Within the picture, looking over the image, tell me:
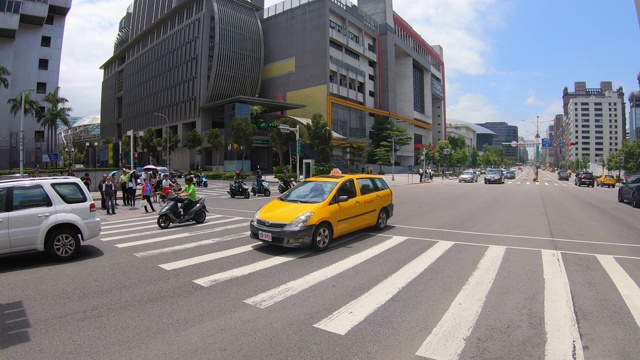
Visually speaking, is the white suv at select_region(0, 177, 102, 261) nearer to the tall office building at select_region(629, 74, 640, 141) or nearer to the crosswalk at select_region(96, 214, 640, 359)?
the crosswalk at select_region(96, 214, 640, 359)

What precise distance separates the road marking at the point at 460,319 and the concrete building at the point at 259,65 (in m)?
49.2

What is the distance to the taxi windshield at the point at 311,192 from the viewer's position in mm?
8062

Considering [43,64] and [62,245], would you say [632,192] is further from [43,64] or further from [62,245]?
[43,64]

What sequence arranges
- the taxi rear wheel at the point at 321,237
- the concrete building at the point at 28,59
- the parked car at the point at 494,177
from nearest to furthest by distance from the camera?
the taxi rear wheel at the point at 321,237 < the parked car at the point at 494,177 < the concrete building at the point at 28,59

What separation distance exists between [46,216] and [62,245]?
2.09 ft

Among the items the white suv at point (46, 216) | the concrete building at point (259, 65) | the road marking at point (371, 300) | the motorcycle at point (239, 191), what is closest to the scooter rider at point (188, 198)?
the white suv at point (46, 216)

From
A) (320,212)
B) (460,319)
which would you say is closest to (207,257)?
(320,212)

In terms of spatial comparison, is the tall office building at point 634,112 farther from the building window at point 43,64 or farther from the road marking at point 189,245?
the building window at point 43,64

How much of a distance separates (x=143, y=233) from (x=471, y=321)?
901 cm

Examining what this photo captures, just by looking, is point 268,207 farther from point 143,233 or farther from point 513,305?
point 513,305

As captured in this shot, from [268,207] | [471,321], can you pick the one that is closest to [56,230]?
[268,207]

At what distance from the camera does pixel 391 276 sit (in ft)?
19.3

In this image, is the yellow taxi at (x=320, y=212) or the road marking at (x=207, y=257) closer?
the road marking at (x=207, y=257)

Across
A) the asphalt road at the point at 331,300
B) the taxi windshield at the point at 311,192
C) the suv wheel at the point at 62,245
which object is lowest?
the asphalt road at the point at 331,300
